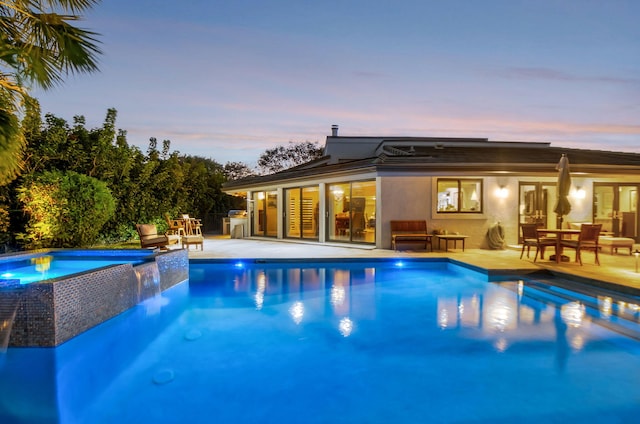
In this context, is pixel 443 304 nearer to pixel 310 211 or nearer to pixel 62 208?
pixel 310 211

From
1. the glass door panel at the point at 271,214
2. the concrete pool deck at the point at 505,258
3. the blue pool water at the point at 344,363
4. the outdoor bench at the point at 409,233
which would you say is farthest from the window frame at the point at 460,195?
the glass door panel at the point at 271,214

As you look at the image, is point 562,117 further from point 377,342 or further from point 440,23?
point 377,342

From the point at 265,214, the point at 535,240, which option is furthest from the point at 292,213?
the point at 535,240

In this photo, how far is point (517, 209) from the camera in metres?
12.6

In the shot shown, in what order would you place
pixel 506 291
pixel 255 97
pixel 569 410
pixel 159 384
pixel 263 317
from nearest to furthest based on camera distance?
1. pixel 569 410
2. pixel 159 384
3. pixel 263 317
4. pixel 506 291
5. pixel 255 97

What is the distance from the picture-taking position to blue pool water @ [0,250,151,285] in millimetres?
7832

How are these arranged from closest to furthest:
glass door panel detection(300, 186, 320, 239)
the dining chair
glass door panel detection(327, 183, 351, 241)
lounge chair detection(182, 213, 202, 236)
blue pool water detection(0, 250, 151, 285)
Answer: blue pool water detection(0, 250, 151, 285)
the dining chair
glass door panel detection(327, 183, 351, 241)
glass door panel detection(300, 186, 320, 239)
lounge chair detection(182, 213, 202, 236)

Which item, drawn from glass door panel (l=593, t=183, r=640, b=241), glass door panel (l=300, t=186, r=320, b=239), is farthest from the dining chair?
glass door panel (l=300, t=186, r=320, b=239)

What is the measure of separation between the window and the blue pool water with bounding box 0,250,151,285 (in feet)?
29.6

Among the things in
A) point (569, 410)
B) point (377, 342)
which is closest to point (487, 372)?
point (569, 410)

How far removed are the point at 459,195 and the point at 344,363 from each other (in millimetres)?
9526

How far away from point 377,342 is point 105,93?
15957 mm

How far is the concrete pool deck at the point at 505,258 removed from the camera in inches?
286

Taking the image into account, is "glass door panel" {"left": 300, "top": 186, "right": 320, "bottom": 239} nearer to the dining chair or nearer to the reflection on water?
the reflection on water
